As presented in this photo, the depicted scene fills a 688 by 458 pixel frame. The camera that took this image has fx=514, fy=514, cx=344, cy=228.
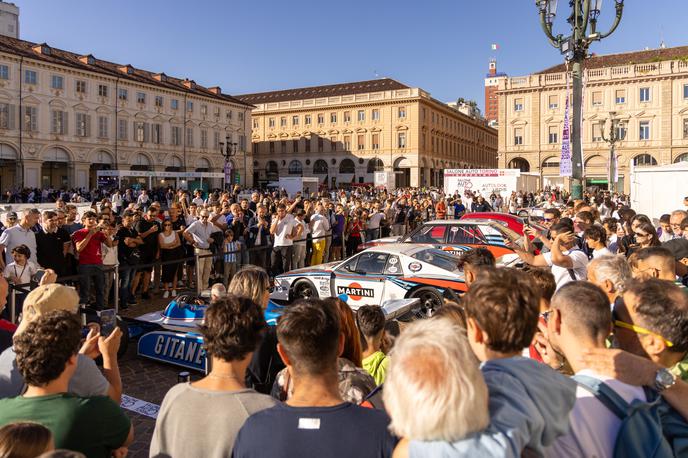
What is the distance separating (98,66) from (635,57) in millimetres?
61547

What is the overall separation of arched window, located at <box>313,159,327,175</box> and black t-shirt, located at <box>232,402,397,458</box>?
76.1 m

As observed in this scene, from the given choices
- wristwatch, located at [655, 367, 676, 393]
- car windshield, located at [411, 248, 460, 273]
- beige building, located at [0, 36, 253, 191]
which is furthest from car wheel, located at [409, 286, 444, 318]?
beige building, located at [0, 36, 253, 191]

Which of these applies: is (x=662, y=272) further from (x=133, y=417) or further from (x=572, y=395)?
(x=133, y=417)

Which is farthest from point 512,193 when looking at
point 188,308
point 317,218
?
point 188,308

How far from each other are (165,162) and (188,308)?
5567 centimetres

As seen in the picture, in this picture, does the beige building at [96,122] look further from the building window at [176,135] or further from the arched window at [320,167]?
the arched window at [320,167]

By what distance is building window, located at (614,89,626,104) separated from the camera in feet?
187

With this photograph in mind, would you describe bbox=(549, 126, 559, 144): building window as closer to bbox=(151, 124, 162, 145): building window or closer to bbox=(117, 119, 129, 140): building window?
bbox=(151, 124, 162, 145): building window

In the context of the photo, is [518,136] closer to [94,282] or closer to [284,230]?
[284,230]

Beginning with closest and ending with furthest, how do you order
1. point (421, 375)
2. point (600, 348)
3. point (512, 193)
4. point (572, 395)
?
point (421, 375)
point (572, 395)
point (600, 348)
point (512, 193)

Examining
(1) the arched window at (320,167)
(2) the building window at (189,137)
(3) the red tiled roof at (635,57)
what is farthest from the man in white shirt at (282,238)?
(1) the arched window at (320,167)

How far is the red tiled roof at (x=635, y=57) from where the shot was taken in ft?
196

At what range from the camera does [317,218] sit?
563 inches

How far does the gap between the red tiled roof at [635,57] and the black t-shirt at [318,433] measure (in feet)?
222
